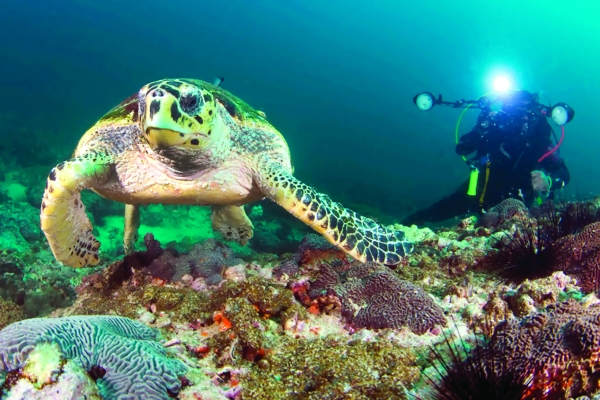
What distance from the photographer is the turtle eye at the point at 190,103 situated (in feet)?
8.16

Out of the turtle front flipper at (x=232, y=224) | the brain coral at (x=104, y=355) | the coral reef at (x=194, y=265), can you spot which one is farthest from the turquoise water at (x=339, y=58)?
the brain coral at (x=104, y=355)

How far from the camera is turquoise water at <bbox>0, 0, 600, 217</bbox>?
73.2m

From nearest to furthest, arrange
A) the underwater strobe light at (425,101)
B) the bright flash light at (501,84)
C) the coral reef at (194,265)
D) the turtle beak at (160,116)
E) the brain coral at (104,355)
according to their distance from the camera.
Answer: the brain coral at (104,355), the turtle beak at (160,116), the coral reef at (194,265), the underwater strobe light at (425,101), the bright flash light at (501,84)

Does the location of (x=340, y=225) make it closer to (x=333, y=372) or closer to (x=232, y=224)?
(x=333, y=372)

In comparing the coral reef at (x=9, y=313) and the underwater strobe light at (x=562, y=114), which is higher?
the underwater strobe light at (x=562, y=114)

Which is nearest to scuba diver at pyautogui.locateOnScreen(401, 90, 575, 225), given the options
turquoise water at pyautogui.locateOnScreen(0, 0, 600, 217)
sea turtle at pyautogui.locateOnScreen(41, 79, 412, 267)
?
sea turtle at pyautogui.locateOnScreen(41, 79, 412, 267)

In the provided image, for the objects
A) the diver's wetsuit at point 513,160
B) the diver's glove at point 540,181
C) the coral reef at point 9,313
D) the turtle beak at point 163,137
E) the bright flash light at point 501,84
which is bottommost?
the coral reef at point 9,313

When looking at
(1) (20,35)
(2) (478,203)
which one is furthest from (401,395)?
(1) (20,35)

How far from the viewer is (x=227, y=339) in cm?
193

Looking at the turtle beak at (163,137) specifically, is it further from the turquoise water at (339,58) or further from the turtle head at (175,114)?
the turquoise water at (339,58)

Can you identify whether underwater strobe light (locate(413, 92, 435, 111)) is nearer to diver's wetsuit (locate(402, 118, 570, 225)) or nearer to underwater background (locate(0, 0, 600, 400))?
diver's wetsuit (locate(402, 118, 570, 225))

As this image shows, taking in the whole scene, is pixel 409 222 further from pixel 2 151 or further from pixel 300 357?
pixel 2 151

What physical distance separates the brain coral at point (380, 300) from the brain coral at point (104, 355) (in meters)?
1.11

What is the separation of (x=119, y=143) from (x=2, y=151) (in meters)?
14.3
